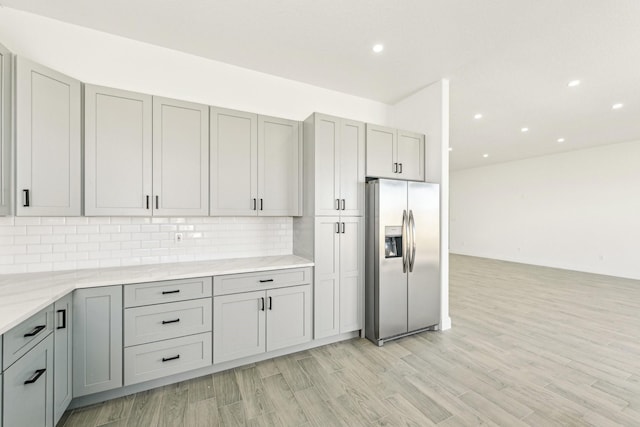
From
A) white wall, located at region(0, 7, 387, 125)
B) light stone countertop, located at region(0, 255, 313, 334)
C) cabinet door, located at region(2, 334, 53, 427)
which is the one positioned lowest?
cabinet door, located at region(2, 334, 53, 427)

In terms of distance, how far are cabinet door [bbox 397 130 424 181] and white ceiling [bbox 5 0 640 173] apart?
0.70 metres

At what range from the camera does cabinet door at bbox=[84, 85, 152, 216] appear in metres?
2.23

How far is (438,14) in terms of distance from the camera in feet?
7.36

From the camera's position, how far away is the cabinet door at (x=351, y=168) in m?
3.02

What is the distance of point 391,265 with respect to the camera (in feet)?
9.80

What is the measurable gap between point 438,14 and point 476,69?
1212 millimetres

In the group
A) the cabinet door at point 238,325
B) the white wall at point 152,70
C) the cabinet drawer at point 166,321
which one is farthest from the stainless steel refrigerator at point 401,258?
the cabinet drawer at point 166,321

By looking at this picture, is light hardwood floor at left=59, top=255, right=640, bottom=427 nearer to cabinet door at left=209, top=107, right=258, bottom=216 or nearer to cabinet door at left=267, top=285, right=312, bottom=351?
cabinet door at left=267, top=285, right=312, bottom=351

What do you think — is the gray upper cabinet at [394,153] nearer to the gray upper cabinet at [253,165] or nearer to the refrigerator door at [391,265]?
the refrigerator door at [391,265]

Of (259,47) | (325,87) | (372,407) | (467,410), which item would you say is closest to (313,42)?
(259,47)

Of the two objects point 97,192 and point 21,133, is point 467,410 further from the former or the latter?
point 21,133

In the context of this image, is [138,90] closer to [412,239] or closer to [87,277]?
[87,277]

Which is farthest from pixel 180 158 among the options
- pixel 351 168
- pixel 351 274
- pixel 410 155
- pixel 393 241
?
pixel 410 155

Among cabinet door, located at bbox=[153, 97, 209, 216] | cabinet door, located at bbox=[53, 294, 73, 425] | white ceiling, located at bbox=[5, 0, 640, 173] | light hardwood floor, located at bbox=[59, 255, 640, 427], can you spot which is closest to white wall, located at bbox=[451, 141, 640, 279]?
white ceiling, located at bbox=[5, 0, 640, 173]
